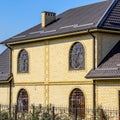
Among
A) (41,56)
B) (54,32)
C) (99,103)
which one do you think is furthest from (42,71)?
(99,103)

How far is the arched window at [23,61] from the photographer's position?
1006 inches

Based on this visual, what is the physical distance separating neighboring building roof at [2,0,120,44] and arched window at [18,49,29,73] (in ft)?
2.88

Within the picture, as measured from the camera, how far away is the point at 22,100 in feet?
84.1

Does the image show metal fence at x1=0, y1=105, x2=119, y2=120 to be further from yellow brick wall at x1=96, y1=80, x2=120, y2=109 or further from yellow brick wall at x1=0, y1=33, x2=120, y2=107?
yellow brick wall at x1=0, y1=33, x2=120, y2=107

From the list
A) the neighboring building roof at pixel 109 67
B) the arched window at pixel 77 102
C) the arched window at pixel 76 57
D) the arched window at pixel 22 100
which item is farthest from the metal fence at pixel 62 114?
the arched window at pixel 22 100

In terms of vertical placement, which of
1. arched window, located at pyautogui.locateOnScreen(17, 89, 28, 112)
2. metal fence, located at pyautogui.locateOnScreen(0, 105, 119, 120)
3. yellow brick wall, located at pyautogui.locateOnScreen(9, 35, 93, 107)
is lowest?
metal fence, located at pyautogui.locateOnScreen(0, 105, 119, 120)

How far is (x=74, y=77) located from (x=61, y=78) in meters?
1.10

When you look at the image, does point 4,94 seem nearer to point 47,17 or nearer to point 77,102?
point 47,17

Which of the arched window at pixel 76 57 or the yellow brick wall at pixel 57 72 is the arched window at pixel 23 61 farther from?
the arched window at pixel 76 57

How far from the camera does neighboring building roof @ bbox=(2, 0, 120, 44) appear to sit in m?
21.5

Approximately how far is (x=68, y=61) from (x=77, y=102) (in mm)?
2235

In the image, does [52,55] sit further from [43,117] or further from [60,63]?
[43,117]

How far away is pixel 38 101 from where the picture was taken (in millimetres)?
24422

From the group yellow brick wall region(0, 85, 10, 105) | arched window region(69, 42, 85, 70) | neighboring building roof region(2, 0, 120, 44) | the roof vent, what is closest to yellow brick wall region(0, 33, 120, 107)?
arched window region(69, 42, 85, 70)
